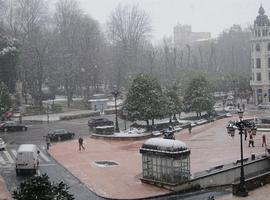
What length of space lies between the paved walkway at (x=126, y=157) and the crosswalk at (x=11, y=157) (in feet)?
2.44

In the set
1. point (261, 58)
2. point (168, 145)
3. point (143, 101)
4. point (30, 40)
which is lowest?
point (168, 145)

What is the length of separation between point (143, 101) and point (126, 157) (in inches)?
547

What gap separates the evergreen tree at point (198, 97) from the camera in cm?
6400

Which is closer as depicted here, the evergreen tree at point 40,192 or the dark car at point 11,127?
the evergreen tree at point 40,192

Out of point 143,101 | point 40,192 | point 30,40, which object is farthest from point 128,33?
point 40,192

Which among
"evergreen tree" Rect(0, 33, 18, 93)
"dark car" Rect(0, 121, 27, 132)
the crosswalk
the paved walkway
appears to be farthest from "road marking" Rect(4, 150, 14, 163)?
"evergreen tree" Rect(0, 33, 18, 93)

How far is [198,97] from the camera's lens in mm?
64000

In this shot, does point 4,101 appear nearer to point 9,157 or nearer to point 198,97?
point 9,157

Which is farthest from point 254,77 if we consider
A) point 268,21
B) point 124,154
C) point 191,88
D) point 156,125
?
point 124,154

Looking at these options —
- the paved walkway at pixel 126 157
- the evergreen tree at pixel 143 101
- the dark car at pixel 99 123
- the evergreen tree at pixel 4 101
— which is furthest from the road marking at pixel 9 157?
the evergreen tree at pixel 4 101

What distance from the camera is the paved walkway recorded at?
31.0m

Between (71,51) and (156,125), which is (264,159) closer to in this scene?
(156,125)

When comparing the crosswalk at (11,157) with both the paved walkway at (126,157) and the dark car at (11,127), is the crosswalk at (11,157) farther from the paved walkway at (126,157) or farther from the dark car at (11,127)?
the dark car at (11,127)

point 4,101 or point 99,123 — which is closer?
point 99,123
